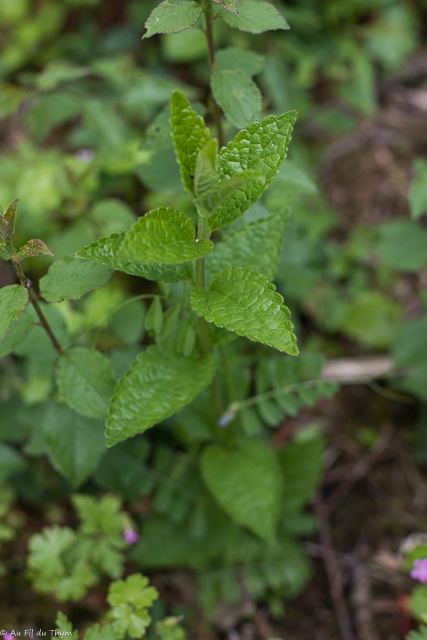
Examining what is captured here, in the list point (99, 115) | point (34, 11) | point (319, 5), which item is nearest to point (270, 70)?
point (319, 5)

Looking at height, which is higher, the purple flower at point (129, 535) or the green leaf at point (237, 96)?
the green leaf at point (237, 96)

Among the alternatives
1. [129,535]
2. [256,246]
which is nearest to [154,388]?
[256,246]

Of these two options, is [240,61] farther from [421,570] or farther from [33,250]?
[421,570]

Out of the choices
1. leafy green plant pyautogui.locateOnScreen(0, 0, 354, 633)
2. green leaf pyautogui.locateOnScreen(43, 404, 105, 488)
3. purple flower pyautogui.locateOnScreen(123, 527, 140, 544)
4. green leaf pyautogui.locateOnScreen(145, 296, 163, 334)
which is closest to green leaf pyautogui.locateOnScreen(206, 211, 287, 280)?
leafy green plant pyautogui.locateOnScreen(0, 0, 354, 633)

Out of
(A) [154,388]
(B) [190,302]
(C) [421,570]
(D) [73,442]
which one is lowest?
(C) [421,570]

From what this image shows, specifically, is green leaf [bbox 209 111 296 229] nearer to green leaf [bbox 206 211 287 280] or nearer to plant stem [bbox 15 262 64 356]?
green leaf [bbox 206 211 287 280]

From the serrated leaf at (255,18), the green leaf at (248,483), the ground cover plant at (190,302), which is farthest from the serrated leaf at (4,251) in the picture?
the green leaf at (248,483)

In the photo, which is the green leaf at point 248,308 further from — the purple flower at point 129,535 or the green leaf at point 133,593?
the purple flower at point 129,535

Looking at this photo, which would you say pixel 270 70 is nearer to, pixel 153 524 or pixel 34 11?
pixel 34 11
